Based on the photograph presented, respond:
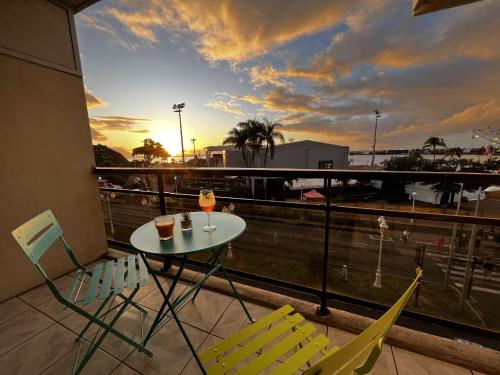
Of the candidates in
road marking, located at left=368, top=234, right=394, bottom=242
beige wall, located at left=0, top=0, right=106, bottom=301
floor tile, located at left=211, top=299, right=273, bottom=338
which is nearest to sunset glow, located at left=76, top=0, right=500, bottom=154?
beige wall, located at left=0, top=0, right=106, bottom=301

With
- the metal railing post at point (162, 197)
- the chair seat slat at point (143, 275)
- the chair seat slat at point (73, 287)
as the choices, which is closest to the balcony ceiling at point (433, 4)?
the metal railing post at point (162, 197)

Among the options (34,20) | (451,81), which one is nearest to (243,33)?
(34,20)

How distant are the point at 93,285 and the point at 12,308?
54.8 inches

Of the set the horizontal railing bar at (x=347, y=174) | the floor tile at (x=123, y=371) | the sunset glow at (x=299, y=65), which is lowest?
the floor tile at (x=123, y=371)

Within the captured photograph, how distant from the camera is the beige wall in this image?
2.06 metres

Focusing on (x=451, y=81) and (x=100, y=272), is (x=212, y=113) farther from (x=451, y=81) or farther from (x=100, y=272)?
(x=451, y=81)

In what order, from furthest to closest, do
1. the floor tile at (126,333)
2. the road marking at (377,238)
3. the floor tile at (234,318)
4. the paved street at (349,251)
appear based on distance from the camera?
the road marking at (377,238)
the paved street at (349,251)
the floor tile at (234,318)
the floor tile at (126,333)

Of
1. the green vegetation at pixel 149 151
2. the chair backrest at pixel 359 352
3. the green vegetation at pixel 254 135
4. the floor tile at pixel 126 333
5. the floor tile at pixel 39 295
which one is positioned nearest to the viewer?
the chair backrest at pixel 359 352

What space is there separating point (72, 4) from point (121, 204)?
2735 centimetres

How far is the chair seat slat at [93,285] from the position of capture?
125 cm

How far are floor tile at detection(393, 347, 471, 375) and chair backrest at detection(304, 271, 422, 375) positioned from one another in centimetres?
117

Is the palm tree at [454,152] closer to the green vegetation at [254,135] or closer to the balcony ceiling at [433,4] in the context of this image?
the green vegetation at [254,135]

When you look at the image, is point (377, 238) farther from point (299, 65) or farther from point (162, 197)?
point (162, 197)

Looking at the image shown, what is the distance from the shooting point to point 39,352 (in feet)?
4.95
